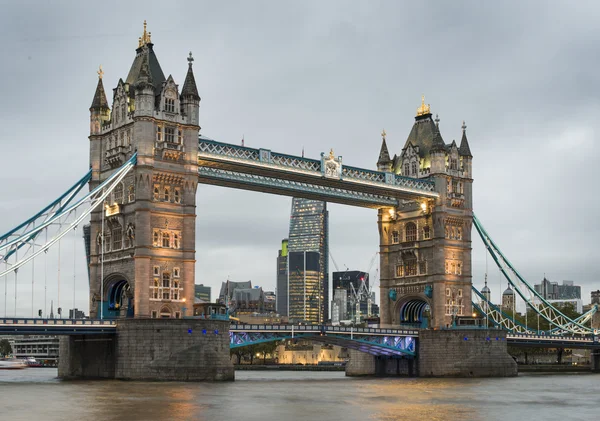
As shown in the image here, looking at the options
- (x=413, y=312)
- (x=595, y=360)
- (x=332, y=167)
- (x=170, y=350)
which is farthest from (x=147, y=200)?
(x=595, y=360)

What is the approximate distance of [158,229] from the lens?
8788 cm

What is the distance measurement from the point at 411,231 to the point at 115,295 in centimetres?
3924

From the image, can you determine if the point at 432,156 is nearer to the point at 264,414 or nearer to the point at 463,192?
the point at 463,192

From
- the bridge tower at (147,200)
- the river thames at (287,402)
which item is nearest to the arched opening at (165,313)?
the bridge tower at (147,200)

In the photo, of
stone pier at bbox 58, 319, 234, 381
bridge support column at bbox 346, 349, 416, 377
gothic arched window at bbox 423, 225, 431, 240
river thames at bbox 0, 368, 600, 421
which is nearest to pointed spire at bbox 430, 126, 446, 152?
gothic arched window at bbox 423, 225, 431, 240

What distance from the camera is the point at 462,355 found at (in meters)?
106

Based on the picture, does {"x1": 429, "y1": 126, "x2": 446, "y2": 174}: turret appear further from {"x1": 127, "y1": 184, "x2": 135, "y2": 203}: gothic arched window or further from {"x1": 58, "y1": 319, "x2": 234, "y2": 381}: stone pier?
{"x1": 127, "y1": 184, "x2": 135, "y2": 203}: gothic arched window

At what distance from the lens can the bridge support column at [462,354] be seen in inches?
4151

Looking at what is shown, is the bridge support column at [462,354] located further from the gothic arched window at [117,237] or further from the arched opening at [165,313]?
the gothic arched window at [117,237]

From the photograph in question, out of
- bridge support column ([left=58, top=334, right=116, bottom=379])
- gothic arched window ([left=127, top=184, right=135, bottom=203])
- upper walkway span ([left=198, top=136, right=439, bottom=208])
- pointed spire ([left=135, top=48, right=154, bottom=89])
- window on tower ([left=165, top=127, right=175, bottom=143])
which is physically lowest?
bridge support column ([left=58, top=334, right=116, bottom=379])

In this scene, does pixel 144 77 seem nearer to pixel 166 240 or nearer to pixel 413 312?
pixel 166 240

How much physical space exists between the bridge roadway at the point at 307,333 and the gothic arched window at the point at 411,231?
12.0 m

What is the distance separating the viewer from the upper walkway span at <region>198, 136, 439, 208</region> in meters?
93.1

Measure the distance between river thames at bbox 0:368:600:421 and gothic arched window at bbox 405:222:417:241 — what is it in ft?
112
